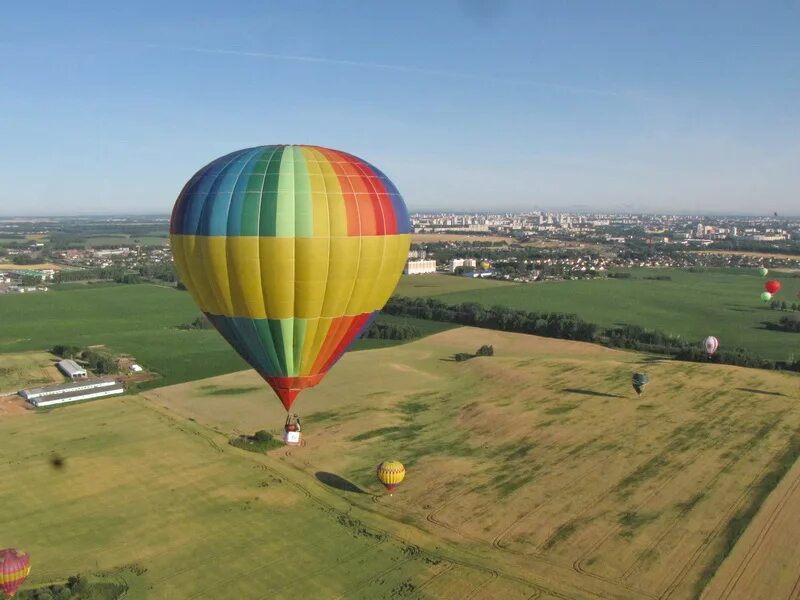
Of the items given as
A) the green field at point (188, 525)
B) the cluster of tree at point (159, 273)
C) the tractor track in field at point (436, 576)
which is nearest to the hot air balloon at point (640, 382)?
the green field at point (188, 525)

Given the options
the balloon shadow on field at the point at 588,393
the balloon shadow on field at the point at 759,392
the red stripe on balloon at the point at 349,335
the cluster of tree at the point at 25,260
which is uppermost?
the red stripe on balloon at the point at 349,335

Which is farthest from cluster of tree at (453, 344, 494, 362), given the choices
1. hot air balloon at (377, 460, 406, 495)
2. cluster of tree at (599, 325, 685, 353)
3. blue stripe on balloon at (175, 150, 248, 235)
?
blue stripe on balloon at (175, 150, 248, 235)

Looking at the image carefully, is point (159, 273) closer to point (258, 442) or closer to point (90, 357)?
point (90, 357)

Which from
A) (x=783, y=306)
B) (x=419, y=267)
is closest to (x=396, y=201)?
(x=783, y=306)

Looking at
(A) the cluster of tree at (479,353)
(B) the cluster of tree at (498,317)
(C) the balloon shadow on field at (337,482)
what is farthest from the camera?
(B) the cluster of tree at (498,317)

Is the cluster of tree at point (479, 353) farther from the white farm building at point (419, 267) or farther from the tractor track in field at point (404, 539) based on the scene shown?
the white farm building at point (419, 267)

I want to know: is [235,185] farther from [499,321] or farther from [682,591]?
[499,321]
